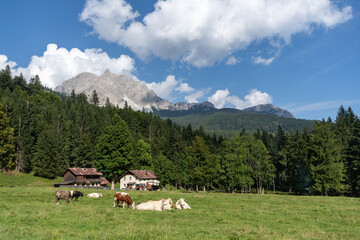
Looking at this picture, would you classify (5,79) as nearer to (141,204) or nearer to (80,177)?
(80,177)

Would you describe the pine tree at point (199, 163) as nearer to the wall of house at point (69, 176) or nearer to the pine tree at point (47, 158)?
the wall of house at point (69, 176)

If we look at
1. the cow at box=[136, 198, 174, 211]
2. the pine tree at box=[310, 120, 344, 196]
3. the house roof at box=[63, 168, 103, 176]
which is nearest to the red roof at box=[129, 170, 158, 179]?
the house roof at box=[63, 168, 103, 176]

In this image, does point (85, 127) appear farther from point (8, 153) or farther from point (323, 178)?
point (323, 178)

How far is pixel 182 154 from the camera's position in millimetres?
96562

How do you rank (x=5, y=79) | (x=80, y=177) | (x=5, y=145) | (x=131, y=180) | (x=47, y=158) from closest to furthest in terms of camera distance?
(x=5, y=145) < (x=80, y=177) < (x=131, y=180) < (x=47, y=158) < (x=5, y=79)

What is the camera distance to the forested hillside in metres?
50.7

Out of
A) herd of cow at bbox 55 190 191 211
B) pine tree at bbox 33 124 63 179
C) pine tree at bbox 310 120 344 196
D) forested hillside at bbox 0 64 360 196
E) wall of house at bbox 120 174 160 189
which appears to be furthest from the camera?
pine tree at bbox 33 124 63 179

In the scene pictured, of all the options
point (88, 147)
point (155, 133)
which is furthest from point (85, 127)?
point (155, 133)

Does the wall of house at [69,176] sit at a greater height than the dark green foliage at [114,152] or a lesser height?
lesser

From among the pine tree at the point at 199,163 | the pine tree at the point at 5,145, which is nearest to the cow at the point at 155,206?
the pine tree at the point at 5,145

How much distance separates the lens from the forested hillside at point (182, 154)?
50.7 meters

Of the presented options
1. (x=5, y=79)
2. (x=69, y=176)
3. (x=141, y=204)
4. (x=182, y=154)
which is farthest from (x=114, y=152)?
(x=5, y=79)

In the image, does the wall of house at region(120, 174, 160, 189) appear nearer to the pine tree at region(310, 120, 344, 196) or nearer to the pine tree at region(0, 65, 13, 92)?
the pine tree at region(310, 120, 344, 196)

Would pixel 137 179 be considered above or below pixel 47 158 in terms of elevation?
below
